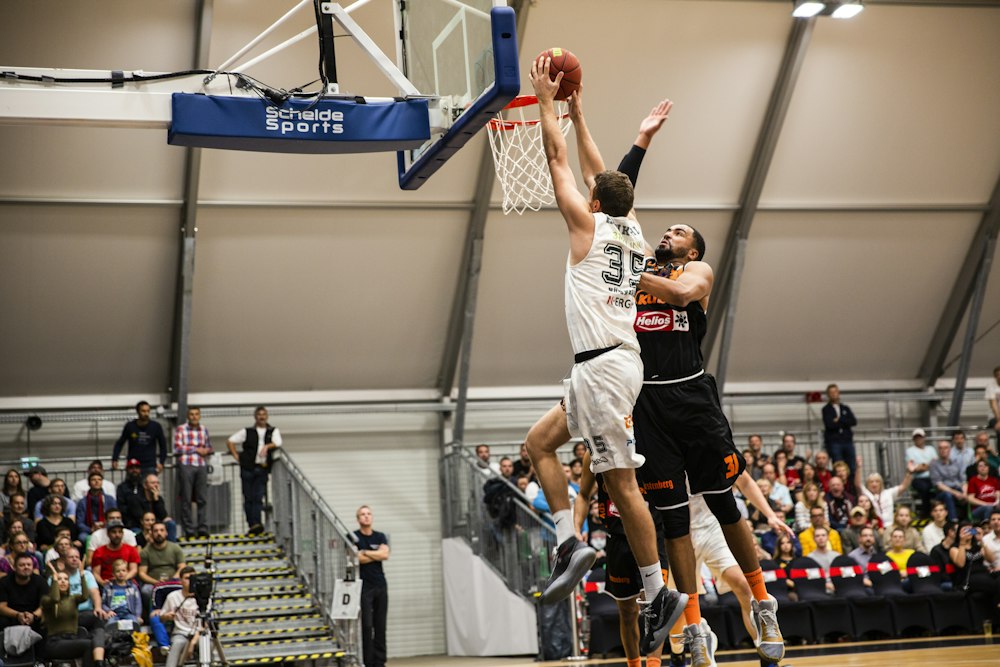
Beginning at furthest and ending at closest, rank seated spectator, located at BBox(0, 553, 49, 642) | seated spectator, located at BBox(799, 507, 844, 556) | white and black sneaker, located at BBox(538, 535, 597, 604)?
seated spectator, located at BBox(799, 507, 844, 556), seated spectator, located at BBox(0, 553, 49, 642), white and black sneaker, located at BBox(538, 535, 597, 604)

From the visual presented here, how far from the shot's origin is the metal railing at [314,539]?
14.9 meters

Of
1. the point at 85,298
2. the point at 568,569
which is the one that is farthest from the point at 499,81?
the point at 85,298

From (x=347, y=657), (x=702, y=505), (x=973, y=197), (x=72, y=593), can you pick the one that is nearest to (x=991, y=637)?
(x=702, y=505)

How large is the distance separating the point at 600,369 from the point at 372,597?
31.4 ft

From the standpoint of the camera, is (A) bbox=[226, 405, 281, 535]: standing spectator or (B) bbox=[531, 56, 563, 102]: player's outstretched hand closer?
(B) bbox=[531, 56, 563, 102]: player's outstretched hand

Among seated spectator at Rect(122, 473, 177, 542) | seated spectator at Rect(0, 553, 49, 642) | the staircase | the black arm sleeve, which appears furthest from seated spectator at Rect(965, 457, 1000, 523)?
seated spectator at Rect(0, 553, 49, 642)

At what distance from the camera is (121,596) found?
13844 millimetres

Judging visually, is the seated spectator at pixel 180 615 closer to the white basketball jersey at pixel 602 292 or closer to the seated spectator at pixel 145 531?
the seated spectator at pixel 145 531

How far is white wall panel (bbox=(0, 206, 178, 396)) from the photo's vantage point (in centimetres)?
1705

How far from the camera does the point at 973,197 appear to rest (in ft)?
66.0

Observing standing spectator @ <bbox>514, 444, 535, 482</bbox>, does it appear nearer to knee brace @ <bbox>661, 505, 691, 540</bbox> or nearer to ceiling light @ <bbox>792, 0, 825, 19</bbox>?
ceiling light @ <bbox>792, 0, 825, 19</bbox>

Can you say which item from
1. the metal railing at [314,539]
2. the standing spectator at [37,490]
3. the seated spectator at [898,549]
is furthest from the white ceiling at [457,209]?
the seated spectator at [898,549]


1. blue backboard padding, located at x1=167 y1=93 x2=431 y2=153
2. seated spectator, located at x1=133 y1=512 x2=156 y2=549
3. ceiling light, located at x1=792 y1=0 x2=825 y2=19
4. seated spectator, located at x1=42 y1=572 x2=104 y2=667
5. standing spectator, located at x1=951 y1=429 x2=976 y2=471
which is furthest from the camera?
standing spectator, located at x1=951 y1=429 x2=976 y2=471

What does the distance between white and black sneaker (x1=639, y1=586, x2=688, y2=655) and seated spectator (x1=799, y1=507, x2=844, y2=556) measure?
381 inches
